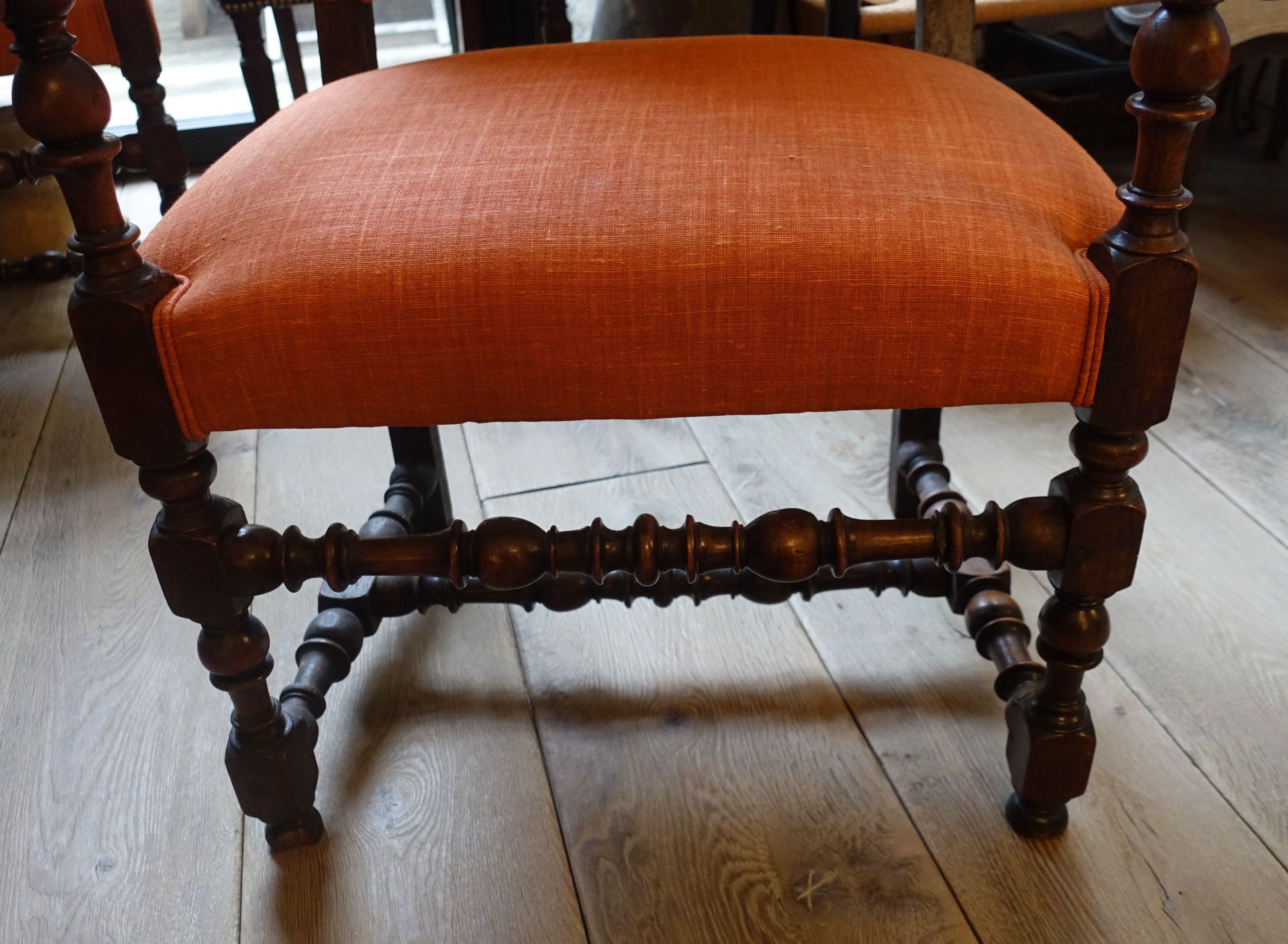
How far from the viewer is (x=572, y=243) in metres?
0.56

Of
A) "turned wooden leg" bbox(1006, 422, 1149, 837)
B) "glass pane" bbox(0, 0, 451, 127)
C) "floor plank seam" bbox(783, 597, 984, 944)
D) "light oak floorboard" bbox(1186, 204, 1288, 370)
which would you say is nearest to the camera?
"turned wooden leg" bbox(1006, 422, 1149, 837)

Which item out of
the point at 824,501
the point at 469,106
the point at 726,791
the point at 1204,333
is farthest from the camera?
the point at 1204,333

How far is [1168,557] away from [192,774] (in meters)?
0.87

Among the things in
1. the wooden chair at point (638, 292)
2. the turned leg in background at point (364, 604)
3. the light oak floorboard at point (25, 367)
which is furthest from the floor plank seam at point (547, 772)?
the light oak floorboard at point (25, 367)

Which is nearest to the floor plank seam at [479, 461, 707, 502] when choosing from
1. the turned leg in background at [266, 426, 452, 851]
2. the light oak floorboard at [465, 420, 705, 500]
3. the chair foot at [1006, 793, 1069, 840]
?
the light oak floorboard at [465, 420, 705, 500]

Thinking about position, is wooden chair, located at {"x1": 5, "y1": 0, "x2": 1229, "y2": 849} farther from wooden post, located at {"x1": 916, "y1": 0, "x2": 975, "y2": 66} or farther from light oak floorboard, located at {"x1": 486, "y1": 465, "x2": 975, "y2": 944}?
wooden post, located at {"x1": 916, "y1": 0, "x2": 975, "y2": 66}

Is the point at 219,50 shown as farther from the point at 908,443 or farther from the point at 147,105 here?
the point at 908,443

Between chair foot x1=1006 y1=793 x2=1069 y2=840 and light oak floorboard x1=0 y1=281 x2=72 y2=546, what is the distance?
1.03m

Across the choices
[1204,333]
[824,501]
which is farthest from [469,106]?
[1204,333]

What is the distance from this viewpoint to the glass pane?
6.77ft

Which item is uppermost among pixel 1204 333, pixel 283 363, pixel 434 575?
pixel 283 363

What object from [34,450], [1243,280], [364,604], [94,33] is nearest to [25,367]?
[34,450]

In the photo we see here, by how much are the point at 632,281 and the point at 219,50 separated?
2033 millimetres

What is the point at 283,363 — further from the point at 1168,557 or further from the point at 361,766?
the point at 1168,557
